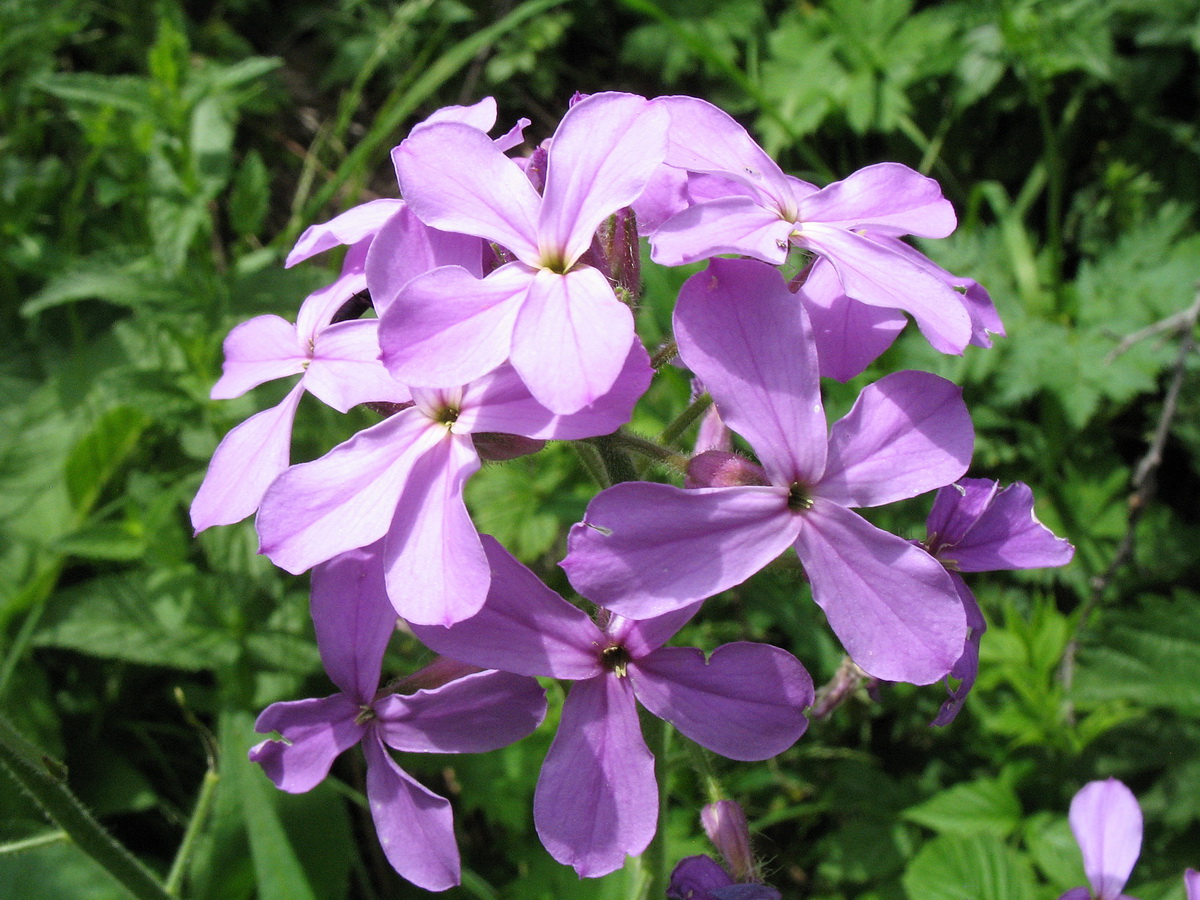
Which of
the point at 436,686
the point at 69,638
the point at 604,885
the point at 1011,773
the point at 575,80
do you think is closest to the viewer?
the point at 436,686

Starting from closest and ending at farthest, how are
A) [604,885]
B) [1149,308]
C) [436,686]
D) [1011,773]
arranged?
[436,686]
[604,885]
[1011,773]
[1149,308]

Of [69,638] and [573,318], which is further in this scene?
[69,638]

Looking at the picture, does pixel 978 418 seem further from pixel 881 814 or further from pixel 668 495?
pixel 668 495

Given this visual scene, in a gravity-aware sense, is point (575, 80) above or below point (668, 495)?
below

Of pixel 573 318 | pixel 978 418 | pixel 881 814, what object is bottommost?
pixel 881 814

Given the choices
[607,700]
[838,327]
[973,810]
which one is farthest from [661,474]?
[973,810]

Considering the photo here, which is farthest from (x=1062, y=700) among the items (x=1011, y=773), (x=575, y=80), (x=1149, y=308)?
(x=575, y=80)
